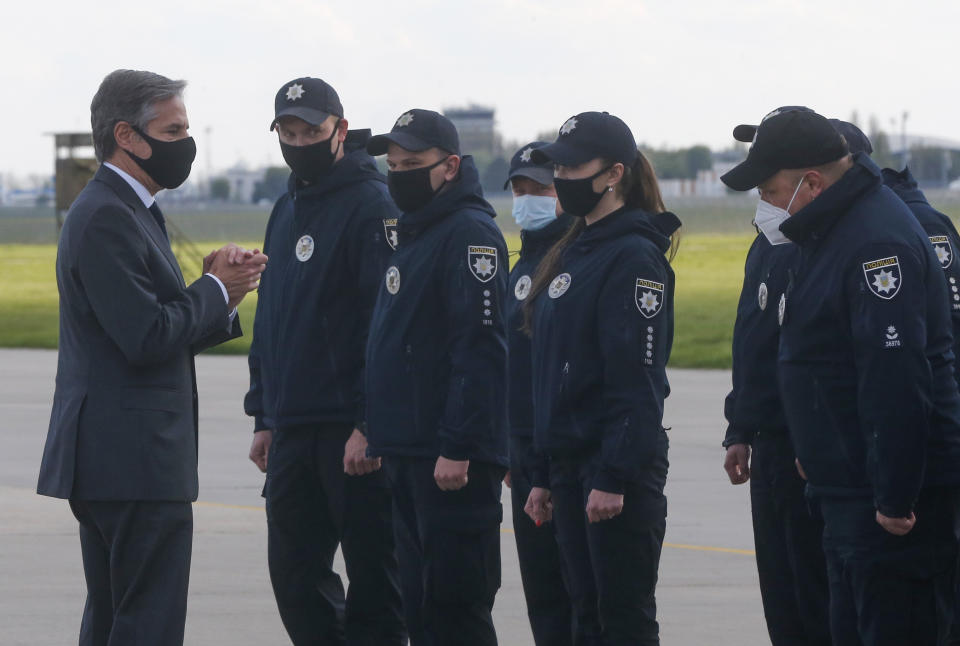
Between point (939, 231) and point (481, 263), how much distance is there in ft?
5.95

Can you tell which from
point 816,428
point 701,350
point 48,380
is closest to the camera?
point 816,428

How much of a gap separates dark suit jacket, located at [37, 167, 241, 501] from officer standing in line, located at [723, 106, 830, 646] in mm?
2098

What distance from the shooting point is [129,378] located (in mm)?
4414

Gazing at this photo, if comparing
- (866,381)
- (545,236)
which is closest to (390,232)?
(545,236)

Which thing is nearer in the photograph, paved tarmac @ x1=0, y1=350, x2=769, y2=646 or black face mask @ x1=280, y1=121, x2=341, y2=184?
black face mask @ x1=280, y1=121, x2=341, y2=184

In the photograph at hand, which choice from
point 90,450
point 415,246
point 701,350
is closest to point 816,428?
point 415,246

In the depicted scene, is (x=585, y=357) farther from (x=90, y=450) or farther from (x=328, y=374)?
(x=90, y=450)

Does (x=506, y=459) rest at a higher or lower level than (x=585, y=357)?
lower

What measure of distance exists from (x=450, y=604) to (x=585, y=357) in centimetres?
102

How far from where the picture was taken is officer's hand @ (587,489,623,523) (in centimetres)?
468

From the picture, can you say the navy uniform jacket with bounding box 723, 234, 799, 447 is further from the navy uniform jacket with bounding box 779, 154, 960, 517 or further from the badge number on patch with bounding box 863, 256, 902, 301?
the badge number on patch with bounding box 863, 256, 902, 301

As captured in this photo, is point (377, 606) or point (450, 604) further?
point (377, 606)

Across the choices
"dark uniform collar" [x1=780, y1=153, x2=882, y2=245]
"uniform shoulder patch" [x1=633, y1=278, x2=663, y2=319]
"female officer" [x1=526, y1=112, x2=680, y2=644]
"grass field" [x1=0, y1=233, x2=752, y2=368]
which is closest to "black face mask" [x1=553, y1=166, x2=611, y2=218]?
"female officer" [x1=526, y1=112, x2=680, y2=644]

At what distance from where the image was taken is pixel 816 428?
4289 millimetres
